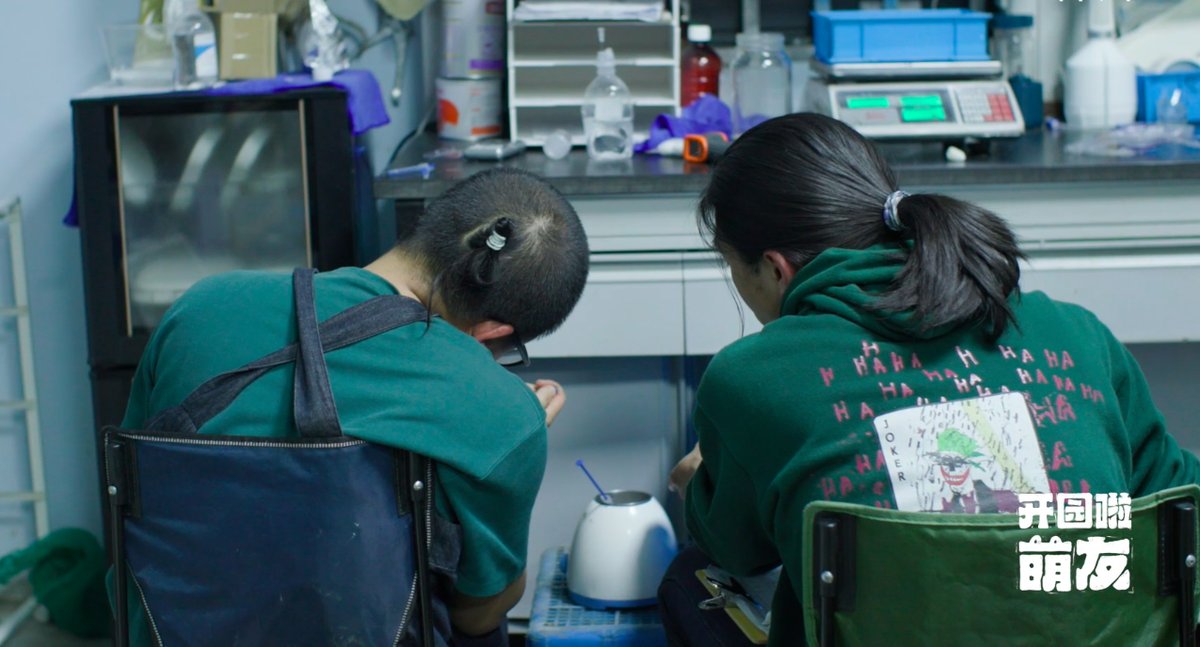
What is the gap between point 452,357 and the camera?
124 cm

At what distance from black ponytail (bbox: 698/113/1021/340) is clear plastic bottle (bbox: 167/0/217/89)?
4.14ft

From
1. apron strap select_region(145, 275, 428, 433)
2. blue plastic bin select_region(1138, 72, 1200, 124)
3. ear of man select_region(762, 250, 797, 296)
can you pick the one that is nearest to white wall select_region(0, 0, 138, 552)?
apron strap select_region(145, 275, 428, 433)

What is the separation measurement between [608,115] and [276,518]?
1434 mm

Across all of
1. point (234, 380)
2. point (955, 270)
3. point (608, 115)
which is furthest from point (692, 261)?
point (234, 380)

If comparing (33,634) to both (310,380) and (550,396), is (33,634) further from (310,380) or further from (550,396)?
(310,380)

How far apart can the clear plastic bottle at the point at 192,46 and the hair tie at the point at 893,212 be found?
4.77ft

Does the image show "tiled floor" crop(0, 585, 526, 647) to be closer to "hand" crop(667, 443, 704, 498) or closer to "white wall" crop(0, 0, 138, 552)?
"white wall" crop(0, 0, 138, 552)

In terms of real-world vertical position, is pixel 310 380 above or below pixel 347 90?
below

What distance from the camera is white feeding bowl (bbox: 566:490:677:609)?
6.28 feet

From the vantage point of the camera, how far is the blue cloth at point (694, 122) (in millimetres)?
2465

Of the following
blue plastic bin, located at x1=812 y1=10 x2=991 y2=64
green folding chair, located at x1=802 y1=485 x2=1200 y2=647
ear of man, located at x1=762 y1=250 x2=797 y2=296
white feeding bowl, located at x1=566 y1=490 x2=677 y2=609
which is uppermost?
blue plastic bin, located at x1=812 y1=10 x2=991 y2=64

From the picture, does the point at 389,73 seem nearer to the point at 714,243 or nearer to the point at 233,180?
the point at 233,180

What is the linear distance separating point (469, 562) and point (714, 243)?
450 mm

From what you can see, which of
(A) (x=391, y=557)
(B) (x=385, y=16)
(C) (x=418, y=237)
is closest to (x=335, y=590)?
(A) (x=391, y=557)
